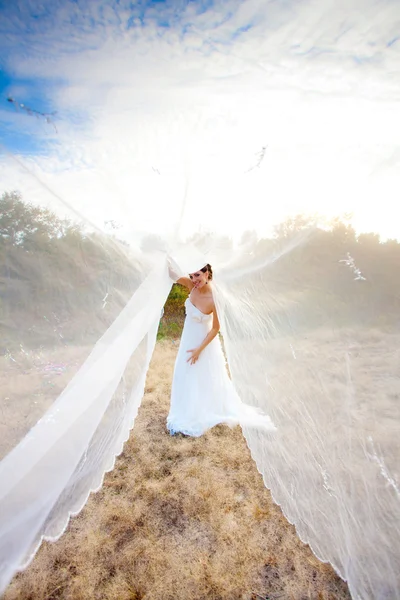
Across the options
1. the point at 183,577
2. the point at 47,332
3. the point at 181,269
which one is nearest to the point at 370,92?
the point at 181,269

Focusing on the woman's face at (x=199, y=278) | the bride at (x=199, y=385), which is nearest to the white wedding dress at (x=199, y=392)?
the bride at (x=199, y=385)

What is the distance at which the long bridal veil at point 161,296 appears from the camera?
69.8 inches

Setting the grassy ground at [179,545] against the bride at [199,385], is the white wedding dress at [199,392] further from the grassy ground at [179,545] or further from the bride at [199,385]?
the grassy ground at [179,545]

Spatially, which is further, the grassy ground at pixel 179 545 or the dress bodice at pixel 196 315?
the dress bodice at pixel 196 315

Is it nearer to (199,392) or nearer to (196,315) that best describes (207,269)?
(196,315)

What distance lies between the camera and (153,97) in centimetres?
232

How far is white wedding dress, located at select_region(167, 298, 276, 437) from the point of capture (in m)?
3.69

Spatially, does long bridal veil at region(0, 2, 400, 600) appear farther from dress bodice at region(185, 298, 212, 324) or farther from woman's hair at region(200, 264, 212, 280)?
dress bodice at region(185, 298, 212, 324)

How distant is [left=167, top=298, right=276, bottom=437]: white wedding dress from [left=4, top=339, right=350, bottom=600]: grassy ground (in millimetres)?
407

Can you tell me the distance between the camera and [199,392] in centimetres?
375

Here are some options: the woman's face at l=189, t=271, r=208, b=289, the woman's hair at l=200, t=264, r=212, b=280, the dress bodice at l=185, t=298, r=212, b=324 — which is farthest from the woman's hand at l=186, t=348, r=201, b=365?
the woman's hair at l=200, t=264, r=212, b=280

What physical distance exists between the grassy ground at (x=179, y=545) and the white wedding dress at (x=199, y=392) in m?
0.41

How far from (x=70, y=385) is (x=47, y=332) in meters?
0.41

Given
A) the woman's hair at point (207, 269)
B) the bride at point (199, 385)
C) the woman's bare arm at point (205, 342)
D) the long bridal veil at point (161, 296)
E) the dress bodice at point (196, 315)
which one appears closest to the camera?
the long bridal veil at point (161, 296)
